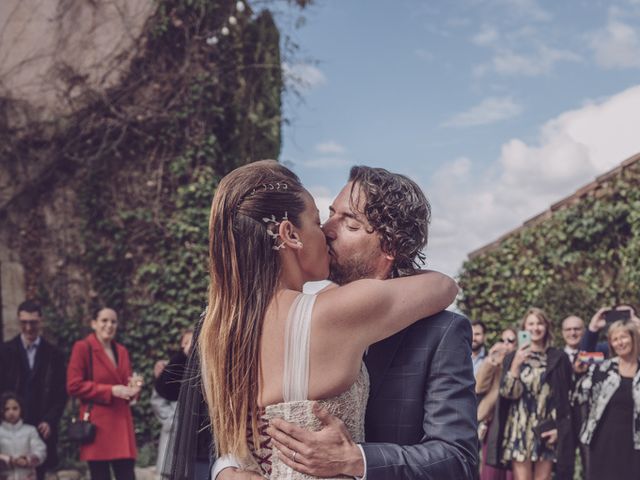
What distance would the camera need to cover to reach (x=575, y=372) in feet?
25.9

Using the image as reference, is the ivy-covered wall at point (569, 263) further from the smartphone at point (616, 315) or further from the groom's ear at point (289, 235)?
the groom's ear at point (289, 235)

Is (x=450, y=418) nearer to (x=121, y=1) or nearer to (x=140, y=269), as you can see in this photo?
(x=140, y=269)

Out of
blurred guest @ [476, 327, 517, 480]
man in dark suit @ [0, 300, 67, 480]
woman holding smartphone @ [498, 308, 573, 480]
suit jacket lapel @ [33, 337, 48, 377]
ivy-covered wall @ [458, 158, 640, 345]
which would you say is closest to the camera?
woman holding smartphone @ [498, 308, 573, 480]

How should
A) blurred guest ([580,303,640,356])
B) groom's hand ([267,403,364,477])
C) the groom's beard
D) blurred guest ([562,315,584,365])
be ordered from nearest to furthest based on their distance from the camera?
groom's hand ([267,403,364,477])
the groom's beard
blurred guest ([562,315,584,365])
blurred guest ([580,303,640,356])

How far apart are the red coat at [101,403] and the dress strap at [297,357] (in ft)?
16.9

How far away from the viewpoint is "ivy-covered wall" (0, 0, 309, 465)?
10195mm

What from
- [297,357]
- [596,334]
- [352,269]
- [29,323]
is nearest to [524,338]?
[596,334]

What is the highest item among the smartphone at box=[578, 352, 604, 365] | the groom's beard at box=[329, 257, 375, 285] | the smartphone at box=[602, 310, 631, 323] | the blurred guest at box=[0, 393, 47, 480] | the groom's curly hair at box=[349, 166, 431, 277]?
the groom's curly hair at box=[349, 166, 431, 277]

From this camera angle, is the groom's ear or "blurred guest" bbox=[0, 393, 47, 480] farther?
"blurred guest" bbox=[0, 393, 47, 480]

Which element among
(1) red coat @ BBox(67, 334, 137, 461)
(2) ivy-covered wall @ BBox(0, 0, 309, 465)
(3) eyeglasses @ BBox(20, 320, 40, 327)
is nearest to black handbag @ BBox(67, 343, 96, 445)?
(1) red coat @ BBox(67, 334, 137, 461)

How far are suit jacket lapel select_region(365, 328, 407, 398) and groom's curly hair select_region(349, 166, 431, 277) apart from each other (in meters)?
0.26

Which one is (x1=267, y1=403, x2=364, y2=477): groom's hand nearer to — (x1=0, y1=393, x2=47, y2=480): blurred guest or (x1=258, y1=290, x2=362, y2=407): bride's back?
(x1=258, y1=290, x2=362, y2=407): bride's back

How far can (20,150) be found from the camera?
1046 cm

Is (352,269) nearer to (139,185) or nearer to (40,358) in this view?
(40,358)
